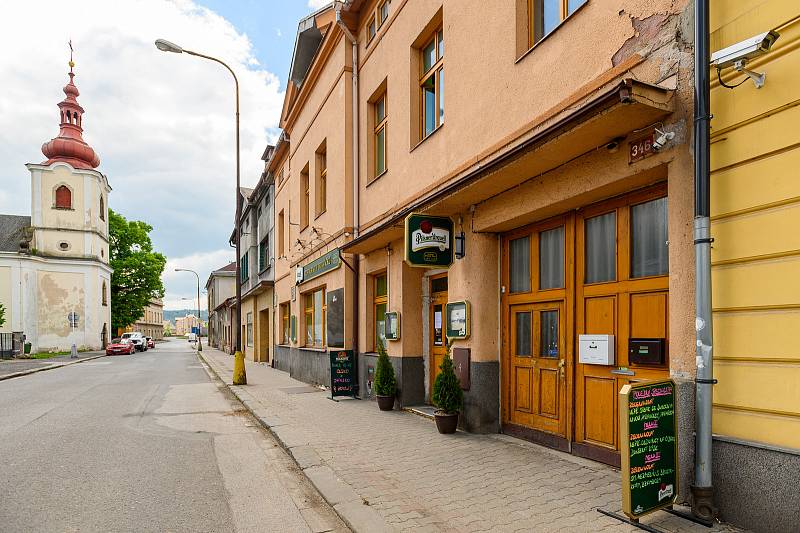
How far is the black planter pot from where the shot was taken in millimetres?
9953

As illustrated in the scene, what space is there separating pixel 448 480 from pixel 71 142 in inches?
2001

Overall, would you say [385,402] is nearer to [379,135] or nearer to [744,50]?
[379,135]

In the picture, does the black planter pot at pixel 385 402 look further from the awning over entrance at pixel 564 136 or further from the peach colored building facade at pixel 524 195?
the awning over entrance at pixel 564 136

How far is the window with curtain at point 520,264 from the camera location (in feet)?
23.6

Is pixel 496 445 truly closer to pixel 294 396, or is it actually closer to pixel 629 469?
pixel 629 469

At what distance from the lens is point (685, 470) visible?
429 cm

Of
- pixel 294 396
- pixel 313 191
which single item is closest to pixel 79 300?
pixel 313 191

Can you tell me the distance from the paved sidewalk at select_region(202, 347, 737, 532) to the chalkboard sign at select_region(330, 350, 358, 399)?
2.94m

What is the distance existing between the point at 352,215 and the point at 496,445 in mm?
7455

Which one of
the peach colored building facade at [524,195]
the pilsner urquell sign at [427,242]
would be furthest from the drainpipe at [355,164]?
the pilsner urquell sign at [427,242]

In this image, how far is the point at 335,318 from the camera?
515 inches

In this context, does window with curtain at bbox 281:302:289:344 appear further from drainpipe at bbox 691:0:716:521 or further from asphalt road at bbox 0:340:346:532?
drainpipe at bbox 691:0:716:521

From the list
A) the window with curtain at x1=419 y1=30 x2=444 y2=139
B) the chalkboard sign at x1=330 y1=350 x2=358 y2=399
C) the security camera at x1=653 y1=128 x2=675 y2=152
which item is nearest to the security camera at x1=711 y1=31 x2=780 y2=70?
the security camera at x1=653 y1=128 x2=675 y2=152

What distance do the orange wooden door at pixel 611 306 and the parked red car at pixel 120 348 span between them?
4216cm
